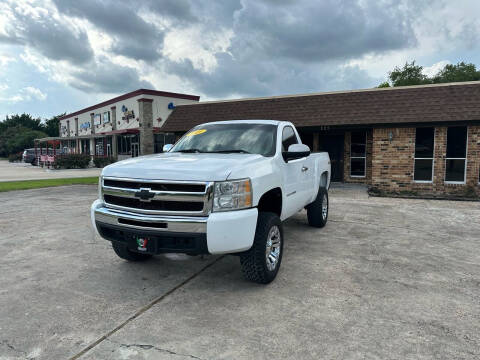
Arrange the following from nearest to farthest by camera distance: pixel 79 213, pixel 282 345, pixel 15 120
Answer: pixel 282 345
pixel 79 213
pixel 15 120

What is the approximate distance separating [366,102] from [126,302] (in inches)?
482

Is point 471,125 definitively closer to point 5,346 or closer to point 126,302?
point 126,302

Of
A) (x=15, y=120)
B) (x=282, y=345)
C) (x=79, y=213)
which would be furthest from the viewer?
(x=15, y=120)

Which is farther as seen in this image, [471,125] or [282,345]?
[471,125]

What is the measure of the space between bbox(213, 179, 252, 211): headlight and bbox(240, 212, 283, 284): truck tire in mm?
408

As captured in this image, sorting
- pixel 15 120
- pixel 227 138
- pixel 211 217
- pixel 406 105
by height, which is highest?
pixel 15 120

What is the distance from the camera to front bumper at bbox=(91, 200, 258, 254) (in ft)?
10.9

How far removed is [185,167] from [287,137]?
7.22ft

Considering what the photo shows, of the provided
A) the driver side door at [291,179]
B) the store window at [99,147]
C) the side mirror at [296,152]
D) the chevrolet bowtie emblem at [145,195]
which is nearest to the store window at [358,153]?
the driver side door at [291,179]

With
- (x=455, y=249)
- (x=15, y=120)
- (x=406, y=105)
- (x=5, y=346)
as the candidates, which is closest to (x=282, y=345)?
(x=5, y=346)

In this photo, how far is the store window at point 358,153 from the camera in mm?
14656

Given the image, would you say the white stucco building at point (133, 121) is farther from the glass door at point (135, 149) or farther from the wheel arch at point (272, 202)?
the wheel arch at point (272, 202)

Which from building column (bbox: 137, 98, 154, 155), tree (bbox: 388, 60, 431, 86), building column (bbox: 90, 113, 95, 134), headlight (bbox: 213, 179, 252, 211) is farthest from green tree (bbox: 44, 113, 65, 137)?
headlight (bbox: 213, 179, 252, 211)

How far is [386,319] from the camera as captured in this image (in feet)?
10.4
